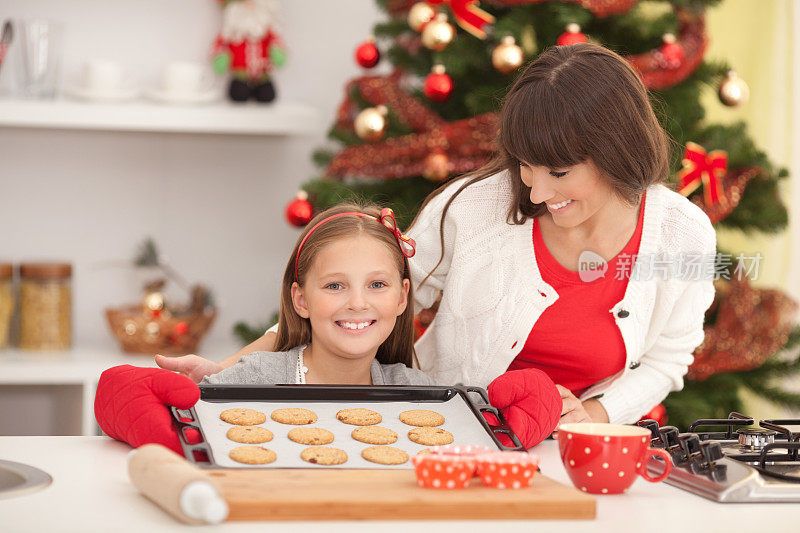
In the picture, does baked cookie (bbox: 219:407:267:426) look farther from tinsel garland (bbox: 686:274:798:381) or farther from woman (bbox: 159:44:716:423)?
tinsel garland (bbox: 686:274:798:381)

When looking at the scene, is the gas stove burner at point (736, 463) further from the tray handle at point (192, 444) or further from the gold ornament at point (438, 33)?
the gold ornament at point (438, 33)

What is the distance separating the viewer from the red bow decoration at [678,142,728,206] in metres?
2.22

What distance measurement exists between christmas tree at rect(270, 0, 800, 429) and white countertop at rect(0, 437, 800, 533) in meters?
1.25

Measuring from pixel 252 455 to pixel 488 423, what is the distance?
0.99ft

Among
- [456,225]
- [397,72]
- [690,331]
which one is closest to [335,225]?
[456,225]

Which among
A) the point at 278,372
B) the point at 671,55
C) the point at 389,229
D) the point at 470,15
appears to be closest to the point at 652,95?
the point at 671,55

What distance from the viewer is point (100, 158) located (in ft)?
9.45

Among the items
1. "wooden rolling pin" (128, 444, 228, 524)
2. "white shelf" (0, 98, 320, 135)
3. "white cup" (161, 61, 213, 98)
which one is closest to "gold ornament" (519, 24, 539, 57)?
"white shelf" (0, 98, 320, 135)

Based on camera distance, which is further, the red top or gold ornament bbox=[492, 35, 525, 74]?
gold ornament bbox=[492, 35, 525, 74]

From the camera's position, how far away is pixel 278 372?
4.79 ft

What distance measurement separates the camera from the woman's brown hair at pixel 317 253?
4.98 feet

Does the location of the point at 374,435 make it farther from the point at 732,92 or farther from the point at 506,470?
the point at 732,92

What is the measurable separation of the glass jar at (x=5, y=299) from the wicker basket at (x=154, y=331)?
0.87ft

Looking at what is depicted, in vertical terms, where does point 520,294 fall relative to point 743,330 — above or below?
above
